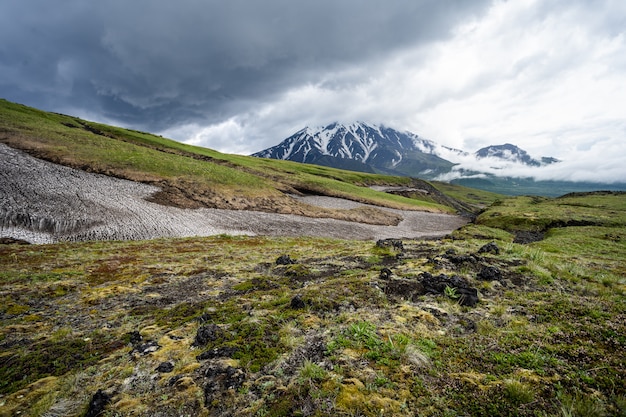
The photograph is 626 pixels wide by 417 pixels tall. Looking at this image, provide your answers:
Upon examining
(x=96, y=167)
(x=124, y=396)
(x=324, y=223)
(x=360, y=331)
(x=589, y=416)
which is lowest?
(x=324, y=223)

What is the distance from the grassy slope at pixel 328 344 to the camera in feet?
16.0

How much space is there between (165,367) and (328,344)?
13.2ft

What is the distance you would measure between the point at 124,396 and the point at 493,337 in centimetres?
871

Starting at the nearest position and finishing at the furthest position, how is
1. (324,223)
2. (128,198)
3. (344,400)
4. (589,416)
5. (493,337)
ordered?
(589,416) → (344,400) → (493,337) → (128,198) → (324,223)

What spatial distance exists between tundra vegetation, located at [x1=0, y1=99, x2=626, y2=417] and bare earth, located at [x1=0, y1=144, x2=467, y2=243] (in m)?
16.9

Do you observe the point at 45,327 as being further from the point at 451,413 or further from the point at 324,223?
the point at 324,223

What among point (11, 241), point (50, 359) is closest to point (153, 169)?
point (11, 241)

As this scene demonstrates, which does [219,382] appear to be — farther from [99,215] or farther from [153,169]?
[153,169]

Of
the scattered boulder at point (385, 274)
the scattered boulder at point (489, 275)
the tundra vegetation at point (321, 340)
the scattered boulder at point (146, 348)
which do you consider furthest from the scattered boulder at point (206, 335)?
the scattered boulder at point (489, 275)

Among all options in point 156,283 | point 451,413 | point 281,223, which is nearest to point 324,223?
point 281,223

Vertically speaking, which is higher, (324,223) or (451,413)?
(451,413)

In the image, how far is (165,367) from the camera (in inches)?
251

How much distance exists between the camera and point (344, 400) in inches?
191

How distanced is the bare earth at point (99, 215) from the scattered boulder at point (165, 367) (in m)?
28.7
